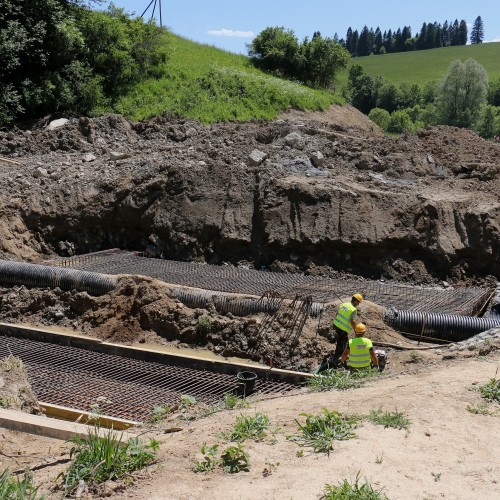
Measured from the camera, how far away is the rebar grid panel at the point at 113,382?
8.23 metres

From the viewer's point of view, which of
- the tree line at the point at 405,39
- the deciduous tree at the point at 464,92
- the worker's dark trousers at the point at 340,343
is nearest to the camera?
the worker's dark trousers at the point at 340,343

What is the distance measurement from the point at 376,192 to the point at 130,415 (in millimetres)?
8692

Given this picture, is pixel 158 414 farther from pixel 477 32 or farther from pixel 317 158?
pixel 477 32

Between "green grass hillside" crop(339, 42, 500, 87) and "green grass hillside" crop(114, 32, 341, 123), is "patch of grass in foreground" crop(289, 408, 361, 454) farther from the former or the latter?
"green grass hillside" crop(339, 42, 500, 87)

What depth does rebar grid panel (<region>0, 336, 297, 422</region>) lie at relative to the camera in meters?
8.23

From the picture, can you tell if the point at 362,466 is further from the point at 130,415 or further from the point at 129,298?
the point at 129,298

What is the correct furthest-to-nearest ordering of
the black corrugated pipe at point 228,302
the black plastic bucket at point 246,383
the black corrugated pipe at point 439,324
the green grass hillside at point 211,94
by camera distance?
1. the green grass hillside at point 211,94
2. the black corrugated pipe at point 228,302
3. the black corrugated pipe at point 439,324
4. the black plastic bucket at point 246,383

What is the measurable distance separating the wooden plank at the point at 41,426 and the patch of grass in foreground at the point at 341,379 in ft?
7.56

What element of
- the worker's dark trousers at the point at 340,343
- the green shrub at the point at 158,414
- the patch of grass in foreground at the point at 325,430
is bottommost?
the green shrub at the point at 158,414

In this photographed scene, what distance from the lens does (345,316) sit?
8742 millimetres

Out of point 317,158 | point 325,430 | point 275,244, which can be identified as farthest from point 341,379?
point 317,158

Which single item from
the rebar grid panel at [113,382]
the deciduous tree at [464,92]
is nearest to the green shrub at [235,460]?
the rebar grid panel at [113,382]

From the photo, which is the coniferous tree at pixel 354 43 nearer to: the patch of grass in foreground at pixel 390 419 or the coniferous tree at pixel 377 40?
the coniferous tree at pixel 377 40

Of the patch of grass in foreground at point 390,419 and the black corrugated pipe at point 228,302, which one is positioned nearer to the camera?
the patch of grass in foreground at point 390,419
